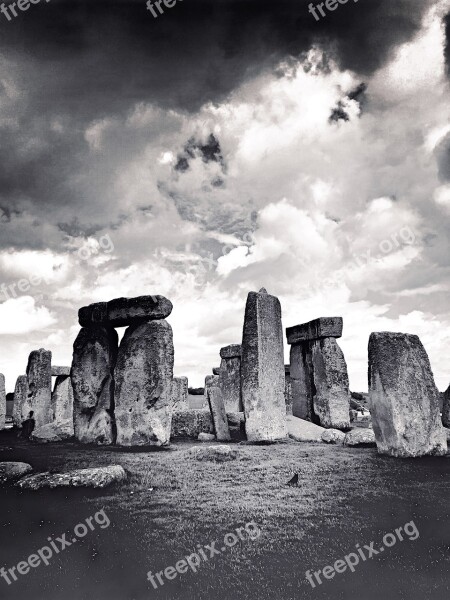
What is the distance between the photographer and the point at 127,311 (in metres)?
9.61

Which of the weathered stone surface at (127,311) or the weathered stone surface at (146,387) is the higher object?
the weathered stone surface at (127,311)

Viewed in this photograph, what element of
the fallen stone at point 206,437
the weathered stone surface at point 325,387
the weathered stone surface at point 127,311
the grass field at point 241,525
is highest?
the weathered stone surface at point 127,311

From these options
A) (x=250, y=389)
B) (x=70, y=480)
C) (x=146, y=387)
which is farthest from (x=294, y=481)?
(x=250, y=389)

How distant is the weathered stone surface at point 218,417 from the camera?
10289mm

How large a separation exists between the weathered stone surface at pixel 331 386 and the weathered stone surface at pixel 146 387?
5.01m

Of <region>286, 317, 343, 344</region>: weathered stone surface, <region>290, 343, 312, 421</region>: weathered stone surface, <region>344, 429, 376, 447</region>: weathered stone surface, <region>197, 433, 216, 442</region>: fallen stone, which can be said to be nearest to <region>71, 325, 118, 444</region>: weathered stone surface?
<region>197, 433, 216, 442</region>: fallen stone

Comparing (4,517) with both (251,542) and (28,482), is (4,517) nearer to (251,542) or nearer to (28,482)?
(28,482)

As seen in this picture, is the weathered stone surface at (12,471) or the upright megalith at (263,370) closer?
the weathered stone surface at (12,471)

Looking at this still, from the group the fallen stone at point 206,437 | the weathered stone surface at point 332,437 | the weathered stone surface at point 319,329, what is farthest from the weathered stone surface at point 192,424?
the weathered stone surface at point 319,329

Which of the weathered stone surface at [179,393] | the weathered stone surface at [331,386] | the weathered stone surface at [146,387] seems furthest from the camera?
the weathered stone surface at [179,393]

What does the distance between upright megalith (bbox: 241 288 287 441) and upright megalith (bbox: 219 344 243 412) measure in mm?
5560

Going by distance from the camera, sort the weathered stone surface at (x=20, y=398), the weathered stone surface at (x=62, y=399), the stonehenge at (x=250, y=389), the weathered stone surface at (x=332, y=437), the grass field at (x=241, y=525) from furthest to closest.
A: the weathered stone surface at (x=62, y=399), the weathered stone surface at (x=20, y=398), the weathered stone surface at (x=332, y=437), the stonehenge at (x=250, y=389), the grass field at (x=241, y=525)

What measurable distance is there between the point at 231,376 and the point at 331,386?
4.95m

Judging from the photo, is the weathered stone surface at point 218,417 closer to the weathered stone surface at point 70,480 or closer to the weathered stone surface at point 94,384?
the weathered stone surface at point 94,384
